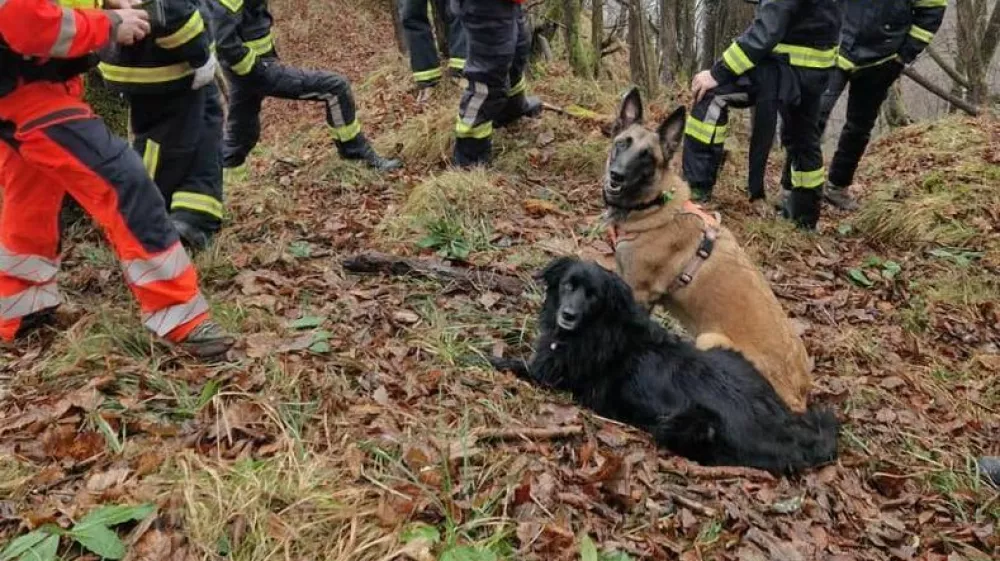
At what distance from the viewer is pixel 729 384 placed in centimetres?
368

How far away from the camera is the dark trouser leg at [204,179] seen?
4.68 metres

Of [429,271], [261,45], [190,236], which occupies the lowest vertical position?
[429,271]

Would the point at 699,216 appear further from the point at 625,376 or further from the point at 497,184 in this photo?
the point at 497,184

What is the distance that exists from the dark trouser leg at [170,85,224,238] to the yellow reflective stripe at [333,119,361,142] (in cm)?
207

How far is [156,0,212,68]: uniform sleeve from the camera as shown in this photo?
4.00 m

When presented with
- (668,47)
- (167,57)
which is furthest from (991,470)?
(668,47)

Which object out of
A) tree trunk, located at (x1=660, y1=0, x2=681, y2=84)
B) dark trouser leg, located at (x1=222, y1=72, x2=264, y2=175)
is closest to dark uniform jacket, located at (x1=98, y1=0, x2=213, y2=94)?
dark trouser leg, located at (x1=222, y1=72, x2=264, y2=175)

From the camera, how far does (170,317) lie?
342cm

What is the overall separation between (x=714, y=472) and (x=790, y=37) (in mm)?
4286

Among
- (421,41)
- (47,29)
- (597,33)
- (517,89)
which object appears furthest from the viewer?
(597,33)

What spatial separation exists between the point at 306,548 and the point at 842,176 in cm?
732

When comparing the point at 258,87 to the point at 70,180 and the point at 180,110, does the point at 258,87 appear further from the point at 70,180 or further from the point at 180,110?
the point at 70,180

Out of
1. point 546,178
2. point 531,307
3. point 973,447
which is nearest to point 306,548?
point 531,307

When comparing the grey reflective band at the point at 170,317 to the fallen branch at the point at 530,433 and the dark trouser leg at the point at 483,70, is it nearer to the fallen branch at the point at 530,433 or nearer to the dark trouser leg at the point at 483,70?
the fallen branch at the point at 530,433
